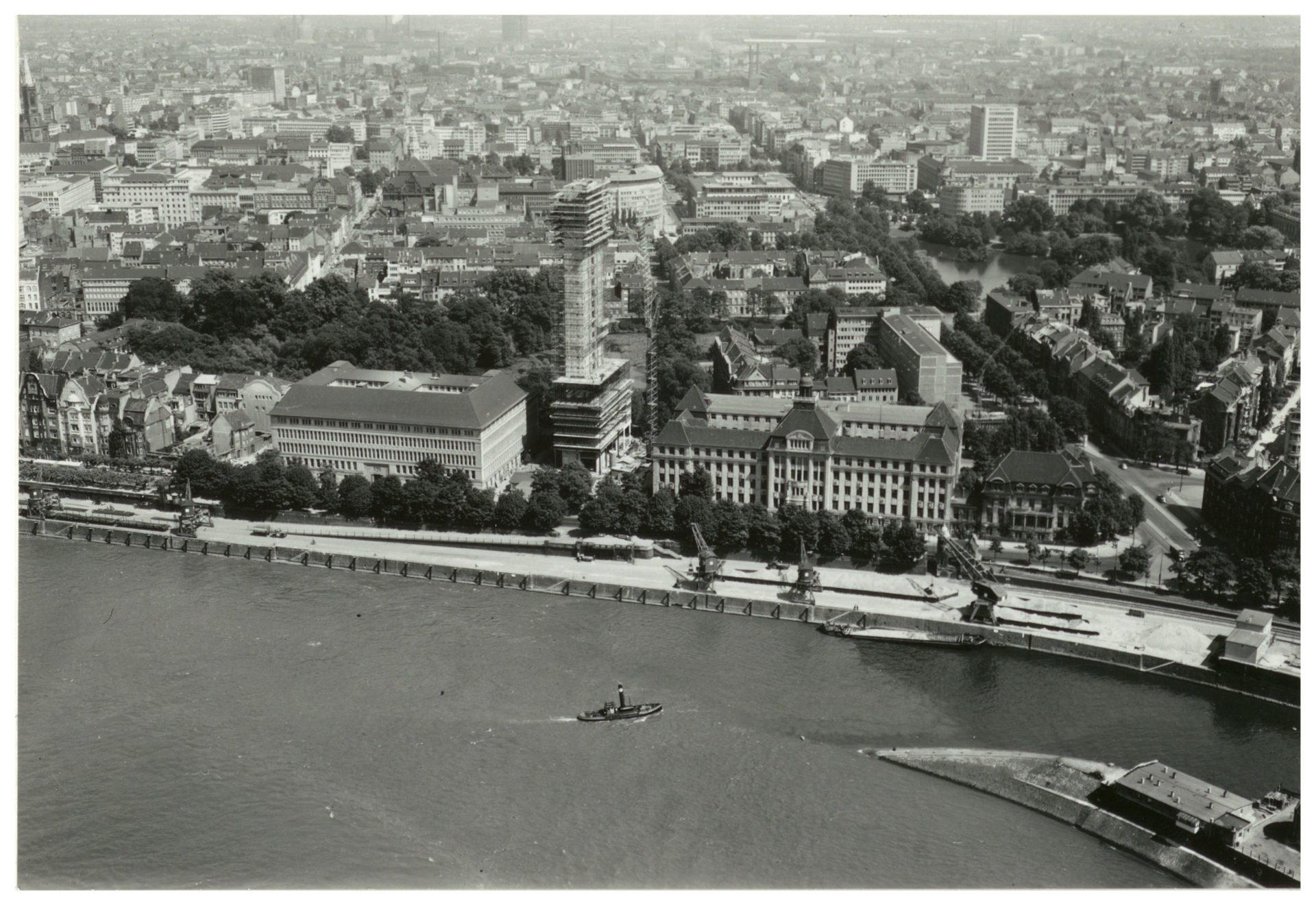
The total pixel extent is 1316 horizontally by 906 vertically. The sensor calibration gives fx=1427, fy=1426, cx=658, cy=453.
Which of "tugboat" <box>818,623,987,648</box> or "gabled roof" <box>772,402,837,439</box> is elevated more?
"gabled roof" <box>772,402,837,439</box>

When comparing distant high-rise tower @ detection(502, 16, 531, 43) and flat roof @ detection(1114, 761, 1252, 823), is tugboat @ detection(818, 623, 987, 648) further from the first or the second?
distant high-rise tower @ detection(502, 16, 531, 43)

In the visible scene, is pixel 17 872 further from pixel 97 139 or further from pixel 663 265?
pixel 97 139

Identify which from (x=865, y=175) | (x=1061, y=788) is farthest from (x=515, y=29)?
(x=1061, y=788)

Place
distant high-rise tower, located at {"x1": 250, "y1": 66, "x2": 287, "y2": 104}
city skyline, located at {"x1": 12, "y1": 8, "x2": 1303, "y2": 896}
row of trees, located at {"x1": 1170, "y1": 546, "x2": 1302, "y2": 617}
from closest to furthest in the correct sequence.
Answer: city skyline, located at {"x1": 12, "y1": 8, "x2": 1303, "y2": 896} → row of trees, located at {"x1": 1170, "y1": 546, "x2": 1302, "y2": 617} → distant high-rise tower, located at {"x1": 250, "y1": 66, "x2": 287, "y2": 104}

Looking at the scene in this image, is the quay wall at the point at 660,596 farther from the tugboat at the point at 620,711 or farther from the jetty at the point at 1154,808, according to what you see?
the tugboat at the point at 620,711

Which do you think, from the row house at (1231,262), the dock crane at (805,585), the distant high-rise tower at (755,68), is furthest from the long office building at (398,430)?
the distant high-rise tower at (755,68)

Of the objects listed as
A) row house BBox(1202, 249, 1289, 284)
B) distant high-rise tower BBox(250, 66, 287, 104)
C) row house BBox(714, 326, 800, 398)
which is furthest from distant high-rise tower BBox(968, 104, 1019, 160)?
distant high-rise tower BBox(250, 66, 287, 104)

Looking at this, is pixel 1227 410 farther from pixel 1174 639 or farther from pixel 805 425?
pixel 1174 639
